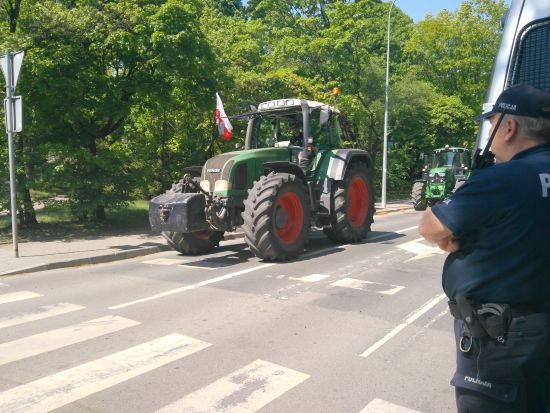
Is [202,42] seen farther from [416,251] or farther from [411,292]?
[411,292]

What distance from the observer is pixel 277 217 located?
8.93 meters

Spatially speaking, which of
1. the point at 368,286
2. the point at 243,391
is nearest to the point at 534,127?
the point at 243,391

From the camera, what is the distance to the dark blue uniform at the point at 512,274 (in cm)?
205

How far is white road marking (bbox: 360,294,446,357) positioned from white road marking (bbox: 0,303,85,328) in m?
3.66

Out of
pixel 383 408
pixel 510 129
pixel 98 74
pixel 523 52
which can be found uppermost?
pixel 98 74

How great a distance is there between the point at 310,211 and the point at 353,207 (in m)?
2.16

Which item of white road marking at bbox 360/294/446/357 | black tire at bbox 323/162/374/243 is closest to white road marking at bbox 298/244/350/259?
black tire at bbox 323/162/374/243

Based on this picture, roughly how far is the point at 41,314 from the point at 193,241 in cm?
402

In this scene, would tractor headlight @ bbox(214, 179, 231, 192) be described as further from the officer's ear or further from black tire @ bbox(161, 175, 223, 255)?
the officer's ear

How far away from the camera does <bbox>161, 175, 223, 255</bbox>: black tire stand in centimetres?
955

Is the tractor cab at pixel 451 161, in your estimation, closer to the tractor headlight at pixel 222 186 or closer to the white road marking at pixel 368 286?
the tractor headlight at pixel 222 186

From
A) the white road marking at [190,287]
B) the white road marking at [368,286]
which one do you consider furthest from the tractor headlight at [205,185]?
the white road marking at [368,286]

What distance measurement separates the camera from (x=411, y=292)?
7137 millimetres

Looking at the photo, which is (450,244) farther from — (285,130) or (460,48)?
(460,48)
